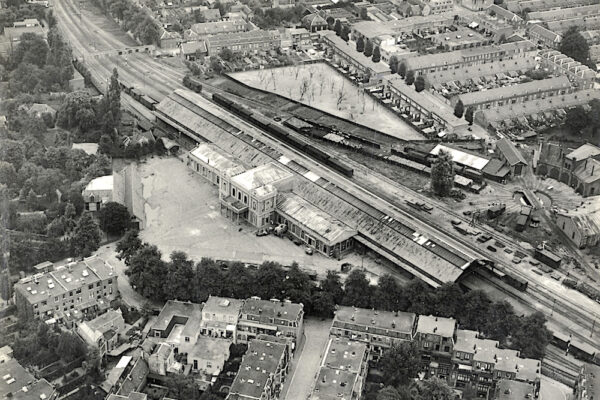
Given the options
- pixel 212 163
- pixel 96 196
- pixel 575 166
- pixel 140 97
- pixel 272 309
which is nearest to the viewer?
pixel 272 309

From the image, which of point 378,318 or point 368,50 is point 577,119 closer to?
point 368,50

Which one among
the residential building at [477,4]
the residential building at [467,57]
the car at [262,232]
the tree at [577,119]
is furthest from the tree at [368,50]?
the car at [262,232]

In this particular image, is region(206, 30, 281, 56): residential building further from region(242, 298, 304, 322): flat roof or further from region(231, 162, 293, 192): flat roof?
region(242, 298, 304, 322): flat roof

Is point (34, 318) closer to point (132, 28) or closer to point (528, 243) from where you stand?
point (528, 243)

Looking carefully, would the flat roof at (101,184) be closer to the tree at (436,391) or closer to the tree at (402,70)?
the tree at (436,391)

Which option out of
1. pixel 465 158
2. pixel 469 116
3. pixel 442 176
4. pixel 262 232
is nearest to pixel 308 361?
pixel 262 232

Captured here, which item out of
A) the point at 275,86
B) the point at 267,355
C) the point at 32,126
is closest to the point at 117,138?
the point at 32,126
